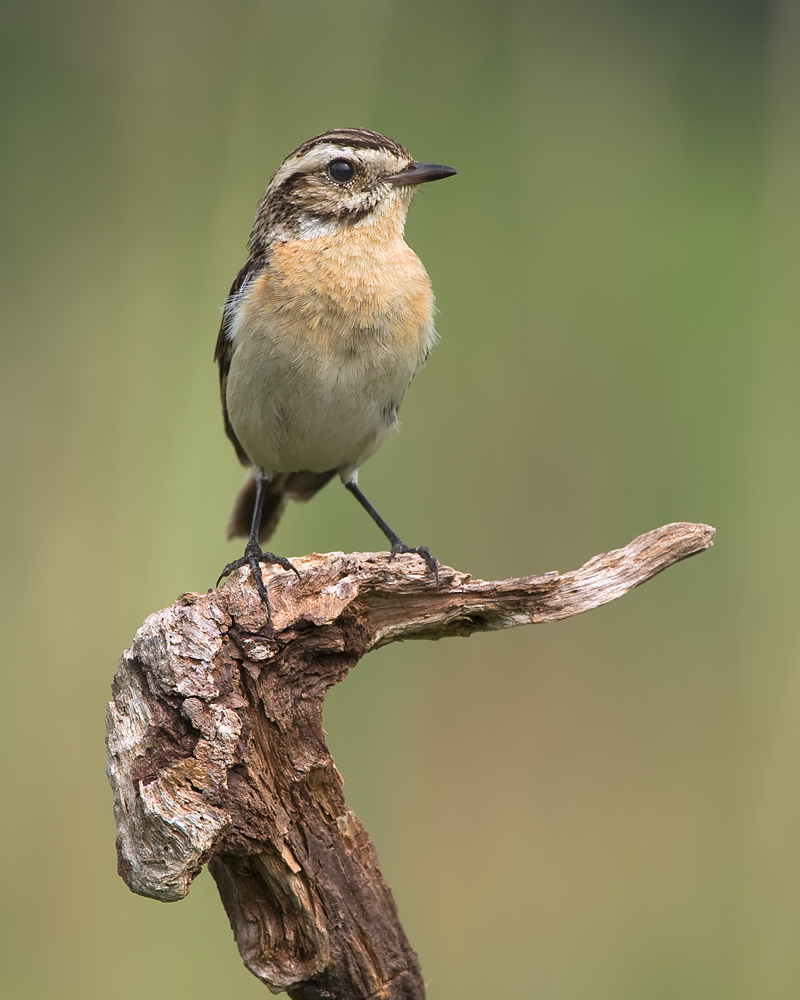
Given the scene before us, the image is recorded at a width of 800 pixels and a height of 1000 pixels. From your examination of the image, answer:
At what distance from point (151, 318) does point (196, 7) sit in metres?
1.09

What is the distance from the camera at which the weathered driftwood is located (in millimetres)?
1930

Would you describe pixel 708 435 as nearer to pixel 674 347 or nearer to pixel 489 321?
pixel 674 347

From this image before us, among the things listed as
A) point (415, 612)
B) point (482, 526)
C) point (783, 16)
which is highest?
point (783, 16)

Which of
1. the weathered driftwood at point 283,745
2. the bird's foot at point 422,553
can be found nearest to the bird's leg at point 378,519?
the bird's foot at point 422,553

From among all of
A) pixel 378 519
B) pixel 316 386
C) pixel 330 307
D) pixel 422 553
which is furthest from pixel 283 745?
pixel 378 519

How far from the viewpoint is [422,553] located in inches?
112

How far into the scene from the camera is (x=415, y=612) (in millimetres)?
2264

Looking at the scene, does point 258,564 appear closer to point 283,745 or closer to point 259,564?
point 259,564

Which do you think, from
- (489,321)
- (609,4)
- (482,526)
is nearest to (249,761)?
(482,526)

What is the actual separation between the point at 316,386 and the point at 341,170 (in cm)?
70

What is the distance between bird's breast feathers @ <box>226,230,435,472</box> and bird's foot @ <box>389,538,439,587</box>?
406 mm

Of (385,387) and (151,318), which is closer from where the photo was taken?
(385,387)

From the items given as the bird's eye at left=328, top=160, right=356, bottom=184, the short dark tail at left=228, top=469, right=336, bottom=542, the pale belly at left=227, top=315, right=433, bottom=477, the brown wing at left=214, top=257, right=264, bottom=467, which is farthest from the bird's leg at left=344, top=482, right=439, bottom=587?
the bird's eye at left=328, top=160, right=356, bottom=184

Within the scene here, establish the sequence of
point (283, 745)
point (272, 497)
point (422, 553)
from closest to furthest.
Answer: point (283, 745) → point (422, 553) → point (272, 497)
